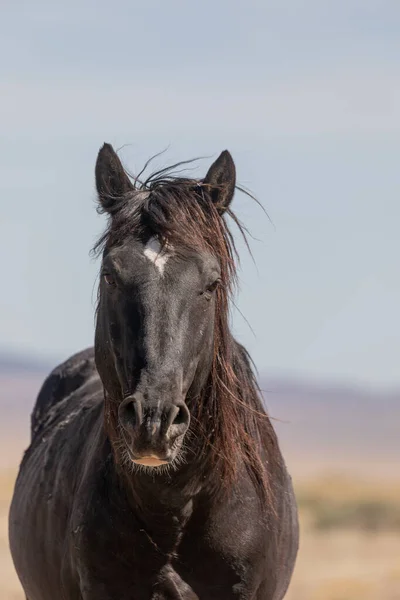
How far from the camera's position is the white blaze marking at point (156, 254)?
4680 millimetres

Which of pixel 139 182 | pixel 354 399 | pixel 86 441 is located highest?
pixel 354 399

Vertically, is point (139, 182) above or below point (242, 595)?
above

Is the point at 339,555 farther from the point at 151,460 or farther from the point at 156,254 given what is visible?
the point at 151,460

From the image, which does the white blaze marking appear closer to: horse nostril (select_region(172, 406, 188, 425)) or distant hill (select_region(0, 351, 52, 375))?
horse nostril (select_region(172, 406, 188, 425))

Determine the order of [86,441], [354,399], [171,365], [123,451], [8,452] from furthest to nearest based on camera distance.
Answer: [354,399] → [8,452] → [86,441] → [123,451] → [171,365]

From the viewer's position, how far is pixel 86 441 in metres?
5.89

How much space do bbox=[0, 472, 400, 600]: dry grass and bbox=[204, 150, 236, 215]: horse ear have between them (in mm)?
8235

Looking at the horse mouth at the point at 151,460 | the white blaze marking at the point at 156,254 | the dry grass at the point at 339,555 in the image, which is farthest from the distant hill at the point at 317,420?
the horse mouth at the point at 151,460

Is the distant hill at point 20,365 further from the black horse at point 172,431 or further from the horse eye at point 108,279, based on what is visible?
the horse eye at point 108,279

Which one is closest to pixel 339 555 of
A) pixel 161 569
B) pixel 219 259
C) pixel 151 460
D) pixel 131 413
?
pixel 161 569

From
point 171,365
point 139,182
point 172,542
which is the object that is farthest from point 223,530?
point 139,182

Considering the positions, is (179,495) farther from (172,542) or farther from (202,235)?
(202,235)

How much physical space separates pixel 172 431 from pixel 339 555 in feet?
48.5

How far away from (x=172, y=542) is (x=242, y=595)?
37cm
